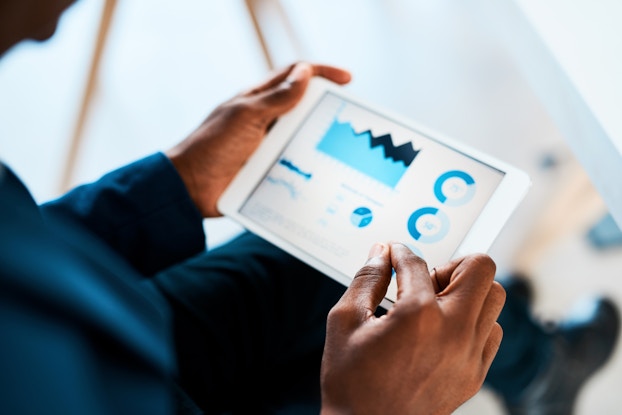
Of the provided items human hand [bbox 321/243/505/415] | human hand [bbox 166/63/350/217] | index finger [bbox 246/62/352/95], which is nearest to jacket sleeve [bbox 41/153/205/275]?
human hand [bbox 166/63/350/217]

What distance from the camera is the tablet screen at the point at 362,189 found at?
1.95 ft

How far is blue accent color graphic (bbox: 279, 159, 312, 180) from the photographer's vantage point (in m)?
0.67

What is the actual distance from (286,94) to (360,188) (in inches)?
5.8

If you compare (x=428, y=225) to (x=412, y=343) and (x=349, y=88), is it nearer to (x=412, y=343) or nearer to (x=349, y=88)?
(x=412, y=343)

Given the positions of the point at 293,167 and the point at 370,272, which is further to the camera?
the point at 293,167

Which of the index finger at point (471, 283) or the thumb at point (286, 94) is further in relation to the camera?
the thumb at point (286, 94)

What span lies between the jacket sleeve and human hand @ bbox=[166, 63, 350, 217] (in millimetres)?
42

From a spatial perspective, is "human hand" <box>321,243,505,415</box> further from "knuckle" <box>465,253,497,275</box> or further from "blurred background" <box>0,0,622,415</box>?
"blurred background" <box>0,0,622,415</box>

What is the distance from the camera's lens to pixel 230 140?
0.71 metres

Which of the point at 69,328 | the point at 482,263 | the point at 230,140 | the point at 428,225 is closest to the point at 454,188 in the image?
the point at 428,225

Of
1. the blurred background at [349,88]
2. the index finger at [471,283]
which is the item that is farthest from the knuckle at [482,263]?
the blurred background at [349,88]

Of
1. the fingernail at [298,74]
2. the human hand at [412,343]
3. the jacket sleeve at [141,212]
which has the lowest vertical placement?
the jacket sleeve at [141,212]

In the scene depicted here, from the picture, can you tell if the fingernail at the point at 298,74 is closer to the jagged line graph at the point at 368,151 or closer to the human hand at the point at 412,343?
the jagged line graph at the point at 368,151

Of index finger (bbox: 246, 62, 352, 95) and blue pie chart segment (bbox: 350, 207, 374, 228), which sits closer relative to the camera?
blue pie chart segment (bbox: 350, 207, 374, 228)
